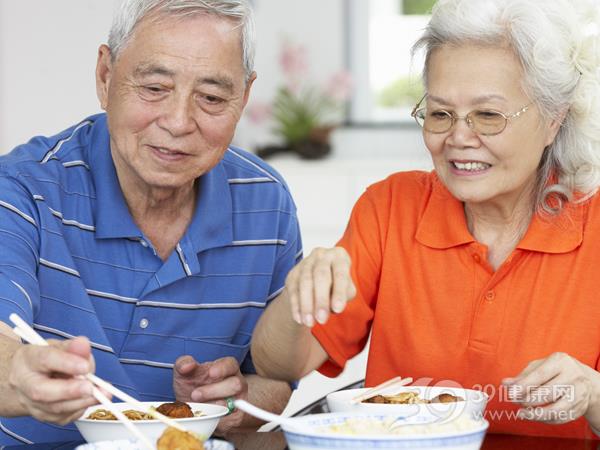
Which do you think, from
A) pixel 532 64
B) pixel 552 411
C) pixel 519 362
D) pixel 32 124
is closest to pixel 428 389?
pixel 552 411

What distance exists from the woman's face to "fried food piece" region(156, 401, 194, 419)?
610mm

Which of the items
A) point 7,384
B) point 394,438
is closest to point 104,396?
point 7,384

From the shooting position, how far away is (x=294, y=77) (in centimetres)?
431

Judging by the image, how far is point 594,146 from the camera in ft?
5.90

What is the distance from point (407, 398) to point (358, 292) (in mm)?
472

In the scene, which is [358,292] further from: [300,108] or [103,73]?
[300,108]

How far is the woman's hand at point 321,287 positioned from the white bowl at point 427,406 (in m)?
0.11

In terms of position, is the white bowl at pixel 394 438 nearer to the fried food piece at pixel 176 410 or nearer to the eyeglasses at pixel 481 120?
the fried food piece at pixel 176 410

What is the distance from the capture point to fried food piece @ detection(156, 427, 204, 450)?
1.17 metres

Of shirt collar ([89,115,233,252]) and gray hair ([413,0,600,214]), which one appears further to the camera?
shirt collar ([89,115,233,252])

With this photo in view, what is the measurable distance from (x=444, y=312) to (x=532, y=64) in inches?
18.2

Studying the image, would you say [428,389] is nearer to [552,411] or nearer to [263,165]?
[552,411]

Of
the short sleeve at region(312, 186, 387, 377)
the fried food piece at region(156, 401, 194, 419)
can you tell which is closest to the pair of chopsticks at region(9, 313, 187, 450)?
the fried food piece at region(156, 401, 194, 419)

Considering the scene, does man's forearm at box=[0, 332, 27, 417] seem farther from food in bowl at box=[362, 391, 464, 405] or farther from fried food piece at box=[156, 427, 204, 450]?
food in bowl at box=[362, 391, 464, 405]
